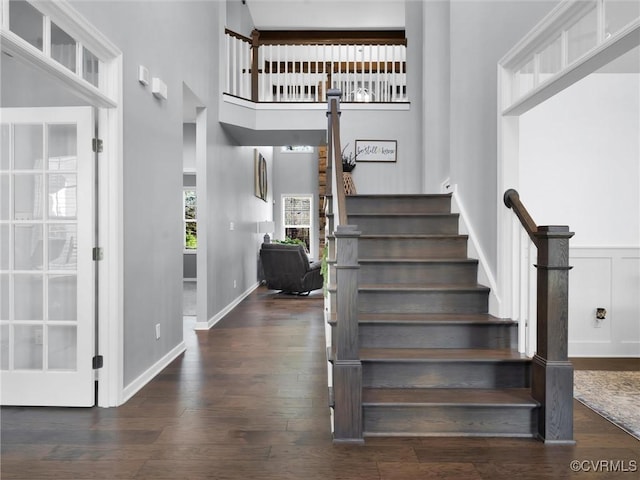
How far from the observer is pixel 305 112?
652 centimetres

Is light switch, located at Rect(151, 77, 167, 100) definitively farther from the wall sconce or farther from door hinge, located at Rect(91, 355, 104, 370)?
the wall sconce

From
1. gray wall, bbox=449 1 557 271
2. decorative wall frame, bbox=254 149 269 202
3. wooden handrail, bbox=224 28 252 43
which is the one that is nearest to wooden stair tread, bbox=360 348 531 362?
gray wall, bbox=449 1 557 271

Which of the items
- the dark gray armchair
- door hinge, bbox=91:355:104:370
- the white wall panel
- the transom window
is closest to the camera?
the transom window

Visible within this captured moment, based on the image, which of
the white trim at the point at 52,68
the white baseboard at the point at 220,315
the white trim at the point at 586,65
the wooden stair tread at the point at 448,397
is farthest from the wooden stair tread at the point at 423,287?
the white baseboard at the point at 220,315

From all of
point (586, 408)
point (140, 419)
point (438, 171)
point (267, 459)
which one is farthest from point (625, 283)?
point (140, 419)

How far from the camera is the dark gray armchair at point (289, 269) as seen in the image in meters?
7.56

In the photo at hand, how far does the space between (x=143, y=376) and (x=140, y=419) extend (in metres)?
0.66

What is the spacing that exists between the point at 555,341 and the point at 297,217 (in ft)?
31.4

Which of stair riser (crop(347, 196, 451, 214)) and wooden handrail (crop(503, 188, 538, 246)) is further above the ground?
stair riser (crop(347, 196, 451, 214))

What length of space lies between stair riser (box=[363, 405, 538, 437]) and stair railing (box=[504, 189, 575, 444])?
98 mm

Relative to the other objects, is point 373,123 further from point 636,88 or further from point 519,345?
point 519,345

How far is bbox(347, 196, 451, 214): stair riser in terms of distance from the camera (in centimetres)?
423

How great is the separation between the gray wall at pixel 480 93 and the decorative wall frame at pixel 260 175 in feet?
Answer: 15.8

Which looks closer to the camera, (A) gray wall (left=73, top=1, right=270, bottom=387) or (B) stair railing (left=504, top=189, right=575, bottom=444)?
(B) stair railing (left=504, top=189, right=575, bottom=444)
